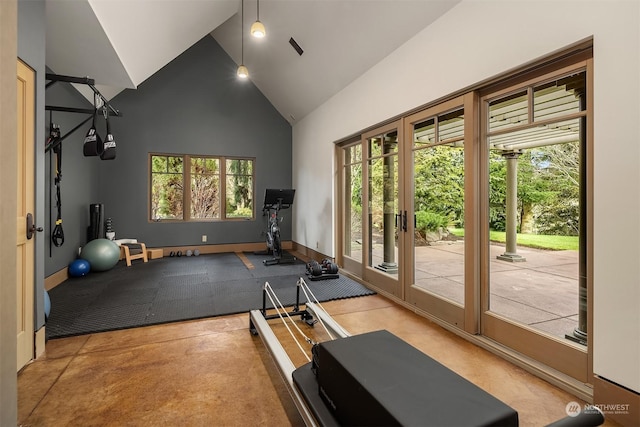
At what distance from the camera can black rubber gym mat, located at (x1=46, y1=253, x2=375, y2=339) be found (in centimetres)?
322

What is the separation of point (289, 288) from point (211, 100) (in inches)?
198

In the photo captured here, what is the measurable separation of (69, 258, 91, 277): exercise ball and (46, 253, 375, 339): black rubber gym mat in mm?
117

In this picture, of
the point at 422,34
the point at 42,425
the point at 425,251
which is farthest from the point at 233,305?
the point at 422,34

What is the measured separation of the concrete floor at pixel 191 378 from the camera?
1824mm

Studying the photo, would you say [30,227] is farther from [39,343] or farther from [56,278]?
[56,278]

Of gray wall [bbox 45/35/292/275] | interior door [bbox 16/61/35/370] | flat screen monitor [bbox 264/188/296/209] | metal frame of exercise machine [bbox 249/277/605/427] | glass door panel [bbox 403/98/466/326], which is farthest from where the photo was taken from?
gray wall [bbox 45/35/292/275]

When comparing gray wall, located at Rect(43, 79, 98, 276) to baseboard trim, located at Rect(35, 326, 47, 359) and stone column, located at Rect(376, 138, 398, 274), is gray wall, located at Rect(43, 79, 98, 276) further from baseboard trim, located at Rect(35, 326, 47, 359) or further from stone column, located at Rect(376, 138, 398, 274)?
stone column, located at Rect(376, 138, 398, 274)

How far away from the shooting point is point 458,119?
302cm

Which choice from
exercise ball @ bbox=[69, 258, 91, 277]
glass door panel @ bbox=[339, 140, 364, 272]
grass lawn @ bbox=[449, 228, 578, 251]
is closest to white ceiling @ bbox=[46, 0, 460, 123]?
glass door panel @ bbox=[339, 140, 364, 272]

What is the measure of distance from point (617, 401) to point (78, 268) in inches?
248

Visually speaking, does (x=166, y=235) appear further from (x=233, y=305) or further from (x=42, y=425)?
(x=42, y=425)

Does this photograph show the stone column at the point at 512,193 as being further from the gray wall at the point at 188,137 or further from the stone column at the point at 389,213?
the gray wall at the point at 188,137

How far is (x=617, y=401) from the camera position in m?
1.75

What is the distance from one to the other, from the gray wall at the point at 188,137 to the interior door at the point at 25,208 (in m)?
3.58
